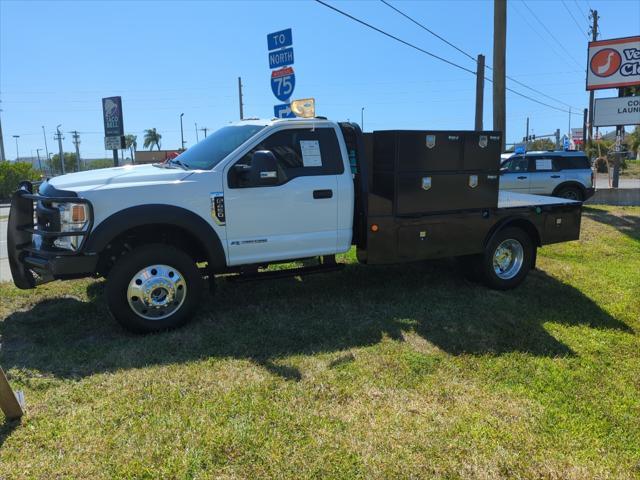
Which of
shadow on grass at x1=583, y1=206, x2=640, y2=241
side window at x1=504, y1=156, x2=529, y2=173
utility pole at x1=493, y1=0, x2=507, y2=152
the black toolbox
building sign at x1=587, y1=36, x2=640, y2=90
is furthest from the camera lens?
building sign at x1=587, y1=36, x2=640, y2=90

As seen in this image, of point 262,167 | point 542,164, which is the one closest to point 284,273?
point 262,167

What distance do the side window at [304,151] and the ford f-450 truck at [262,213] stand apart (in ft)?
0.04

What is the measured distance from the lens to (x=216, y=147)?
213 inches

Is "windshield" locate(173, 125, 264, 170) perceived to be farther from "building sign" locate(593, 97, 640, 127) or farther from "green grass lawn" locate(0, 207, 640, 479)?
"building sign" locate(593, 97, 640, 127)

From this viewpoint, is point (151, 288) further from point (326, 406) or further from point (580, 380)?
point (580, 380)

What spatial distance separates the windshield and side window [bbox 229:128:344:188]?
0.24 meters

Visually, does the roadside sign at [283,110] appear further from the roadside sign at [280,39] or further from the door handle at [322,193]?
the door handle at [322,193]

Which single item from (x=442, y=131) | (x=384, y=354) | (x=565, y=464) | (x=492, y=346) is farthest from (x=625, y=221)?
(x=565, y=464)

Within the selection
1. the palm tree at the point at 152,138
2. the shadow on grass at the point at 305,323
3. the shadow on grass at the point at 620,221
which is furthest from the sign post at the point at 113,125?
the palm tree at the point at 152,138

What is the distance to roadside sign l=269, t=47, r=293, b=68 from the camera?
8.68 m

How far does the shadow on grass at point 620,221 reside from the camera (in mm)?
10516

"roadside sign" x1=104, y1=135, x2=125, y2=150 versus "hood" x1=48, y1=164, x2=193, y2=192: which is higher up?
"roadside sign" x1=104, y1=135, x2=125, y2=150

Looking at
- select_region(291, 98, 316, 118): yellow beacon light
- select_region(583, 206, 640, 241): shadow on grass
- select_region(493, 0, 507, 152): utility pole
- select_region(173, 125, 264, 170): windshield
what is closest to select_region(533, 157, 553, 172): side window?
select_region(583, 206, 640, 241): shadow on grass

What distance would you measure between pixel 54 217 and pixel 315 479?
3.30 m
